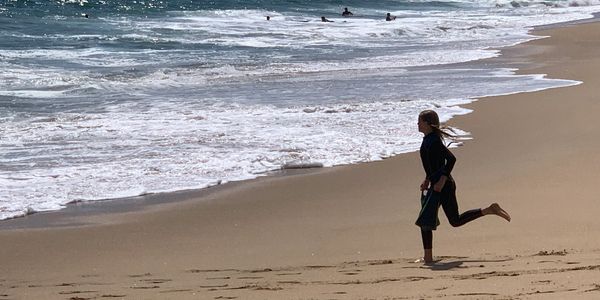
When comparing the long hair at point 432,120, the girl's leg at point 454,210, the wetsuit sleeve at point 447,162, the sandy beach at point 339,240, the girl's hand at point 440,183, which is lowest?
the sandy beach at point 339,240

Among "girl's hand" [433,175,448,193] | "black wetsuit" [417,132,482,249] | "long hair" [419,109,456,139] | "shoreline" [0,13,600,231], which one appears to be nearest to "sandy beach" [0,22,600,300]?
"shoreline" [0,13,600,231]

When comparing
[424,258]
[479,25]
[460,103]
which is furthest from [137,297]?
[479,25]

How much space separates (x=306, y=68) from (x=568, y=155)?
1342 cm

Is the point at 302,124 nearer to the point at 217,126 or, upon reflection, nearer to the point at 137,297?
the point at 217,126

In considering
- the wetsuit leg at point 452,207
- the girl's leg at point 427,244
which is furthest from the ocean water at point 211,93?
the girl's leg at point 427,244

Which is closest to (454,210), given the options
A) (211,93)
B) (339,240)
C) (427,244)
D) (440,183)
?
(440,183)

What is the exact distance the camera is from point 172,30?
3594cm

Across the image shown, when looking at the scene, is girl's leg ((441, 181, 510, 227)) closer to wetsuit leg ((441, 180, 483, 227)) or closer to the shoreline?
wetsuit leg ((441, 180, 483, 227))

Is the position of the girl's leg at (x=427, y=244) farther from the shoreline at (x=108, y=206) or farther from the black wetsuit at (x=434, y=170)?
the shoreline at (x=108, y=206)

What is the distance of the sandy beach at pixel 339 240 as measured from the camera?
5941 mm

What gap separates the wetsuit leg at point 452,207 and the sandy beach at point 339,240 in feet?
0.67

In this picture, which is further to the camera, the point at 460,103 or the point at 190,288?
the point at 460,103

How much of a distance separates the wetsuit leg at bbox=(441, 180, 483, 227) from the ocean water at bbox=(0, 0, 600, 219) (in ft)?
12.1

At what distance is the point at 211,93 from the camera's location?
18484 mm
